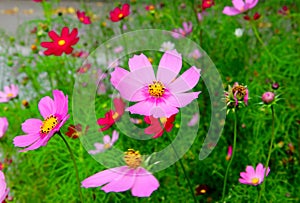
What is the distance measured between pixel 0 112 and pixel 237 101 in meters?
0.98

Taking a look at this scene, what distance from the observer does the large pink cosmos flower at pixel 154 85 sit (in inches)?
19.3

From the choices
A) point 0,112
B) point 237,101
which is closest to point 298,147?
point 237,101

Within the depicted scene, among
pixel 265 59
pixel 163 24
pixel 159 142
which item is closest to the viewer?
pixel 159 142

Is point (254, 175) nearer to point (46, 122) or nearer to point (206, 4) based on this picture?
point (46, 122)

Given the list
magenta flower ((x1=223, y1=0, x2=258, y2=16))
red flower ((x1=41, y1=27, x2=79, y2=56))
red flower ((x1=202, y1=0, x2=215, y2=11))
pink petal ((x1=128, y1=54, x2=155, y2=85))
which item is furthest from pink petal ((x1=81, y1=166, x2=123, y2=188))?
red flower ((x1=202, y1=0, x2=215, y2=11))

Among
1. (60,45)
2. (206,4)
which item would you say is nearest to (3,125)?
(60,45)

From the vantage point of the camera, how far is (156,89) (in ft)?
1.65

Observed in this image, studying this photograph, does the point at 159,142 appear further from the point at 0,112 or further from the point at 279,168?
the point at 0,112

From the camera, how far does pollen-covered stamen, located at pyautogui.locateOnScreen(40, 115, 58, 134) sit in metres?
0.52

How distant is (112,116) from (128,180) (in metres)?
0.32

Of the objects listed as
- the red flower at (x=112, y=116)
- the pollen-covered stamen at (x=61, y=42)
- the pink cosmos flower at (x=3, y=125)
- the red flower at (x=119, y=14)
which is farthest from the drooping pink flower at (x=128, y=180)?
the red flower at (x=119, y=14)

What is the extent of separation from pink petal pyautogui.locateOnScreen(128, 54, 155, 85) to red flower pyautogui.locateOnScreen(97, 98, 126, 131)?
25cm

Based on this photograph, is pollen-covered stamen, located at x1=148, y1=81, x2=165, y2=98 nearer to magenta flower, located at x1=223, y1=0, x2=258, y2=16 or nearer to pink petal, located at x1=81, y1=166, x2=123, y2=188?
pink petal, located at x1=81, y1=166, x2=123, y2=188

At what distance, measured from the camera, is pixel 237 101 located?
0.58 metres
